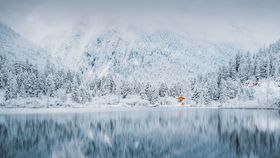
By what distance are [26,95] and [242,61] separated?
119m

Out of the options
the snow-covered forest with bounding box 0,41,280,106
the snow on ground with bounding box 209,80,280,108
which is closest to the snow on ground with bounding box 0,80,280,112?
→ the snow on ground with bounding box 209,80,280,108

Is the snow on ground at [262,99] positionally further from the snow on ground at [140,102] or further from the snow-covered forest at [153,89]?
the snow-covered forest at [153,89]

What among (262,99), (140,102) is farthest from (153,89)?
(262,99)

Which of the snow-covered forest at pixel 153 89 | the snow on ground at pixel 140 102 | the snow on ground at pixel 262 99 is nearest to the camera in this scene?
the snow on ground at pixel 262 99

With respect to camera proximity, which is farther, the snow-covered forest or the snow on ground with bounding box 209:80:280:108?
the snow-covered forest

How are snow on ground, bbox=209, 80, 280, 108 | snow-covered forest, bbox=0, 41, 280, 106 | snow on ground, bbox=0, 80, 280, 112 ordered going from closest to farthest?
1. snow on ground, bbox=209, 80, 280, 108
2. snow on ground, bbox=0, 80, 280, 112
3. snow-covered forest, bbox=0, 41, 280, 106

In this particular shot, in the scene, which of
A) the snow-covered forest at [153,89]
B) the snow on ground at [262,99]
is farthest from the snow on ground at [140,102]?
the snow-covered forest at [153,89]

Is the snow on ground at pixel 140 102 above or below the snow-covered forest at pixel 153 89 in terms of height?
below

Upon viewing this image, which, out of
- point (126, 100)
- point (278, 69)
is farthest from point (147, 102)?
point (278, 69)

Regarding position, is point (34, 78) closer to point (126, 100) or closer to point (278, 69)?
point (126, 100)

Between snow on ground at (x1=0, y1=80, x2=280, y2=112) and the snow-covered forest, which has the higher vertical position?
the snow-covered forest

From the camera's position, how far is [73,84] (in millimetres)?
176000

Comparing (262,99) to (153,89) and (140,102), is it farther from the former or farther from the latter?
(140,102)

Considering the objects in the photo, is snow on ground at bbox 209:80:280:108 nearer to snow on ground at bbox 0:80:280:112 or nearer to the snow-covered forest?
snow on ground at bbox 0:80:280:112
